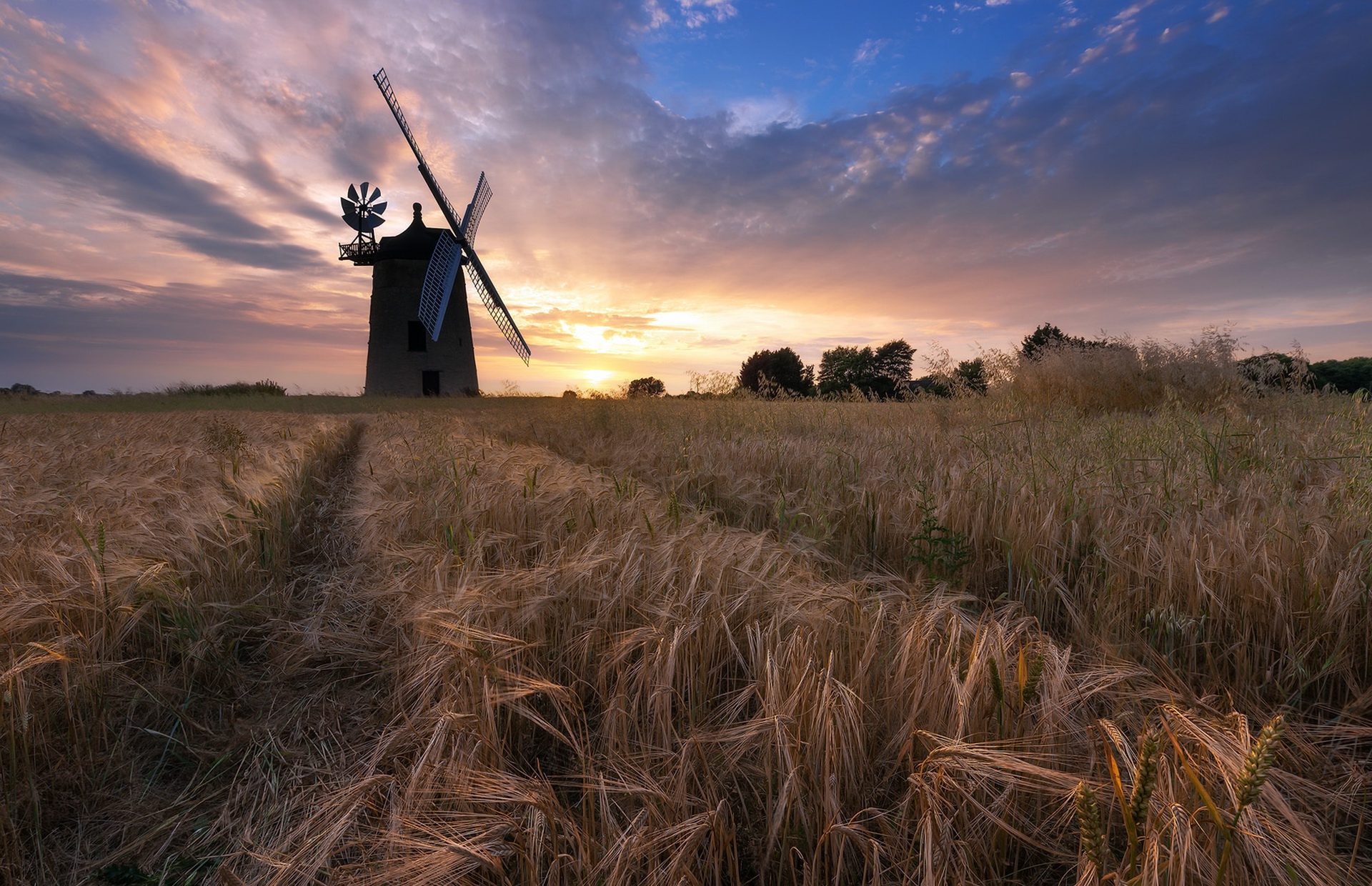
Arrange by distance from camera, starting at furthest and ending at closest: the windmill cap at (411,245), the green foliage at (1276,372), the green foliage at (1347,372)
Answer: the windmill cap at (411,245) → the green foliage at (1347,372) → the green foliage at (1276,372)

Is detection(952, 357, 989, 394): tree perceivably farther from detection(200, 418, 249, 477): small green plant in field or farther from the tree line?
detection(200, 418, 249, 477): small green plant in field

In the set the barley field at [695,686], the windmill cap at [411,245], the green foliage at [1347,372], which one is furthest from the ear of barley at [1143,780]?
the windmill cap at [411,245]

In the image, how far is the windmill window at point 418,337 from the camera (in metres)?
31.0

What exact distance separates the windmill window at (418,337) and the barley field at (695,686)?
29.5 meters

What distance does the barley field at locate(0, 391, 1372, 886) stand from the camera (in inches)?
50.1

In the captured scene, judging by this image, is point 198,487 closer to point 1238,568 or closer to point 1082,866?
point 1082,866

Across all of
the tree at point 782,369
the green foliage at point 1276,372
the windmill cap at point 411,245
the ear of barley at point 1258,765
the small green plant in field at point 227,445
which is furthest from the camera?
the tree at point 782,369

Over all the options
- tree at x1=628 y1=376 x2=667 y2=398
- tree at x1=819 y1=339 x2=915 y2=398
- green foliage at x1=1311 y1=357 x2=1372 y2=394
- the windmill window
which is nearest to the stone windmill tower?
the windmill window

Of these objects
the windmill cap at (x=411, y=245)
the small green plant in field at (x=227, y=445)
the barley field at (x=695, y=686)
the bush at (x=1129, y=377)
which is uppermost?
the windmill cap at (x=411, y=245)

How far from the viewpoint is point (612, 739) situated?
1615 millimetres

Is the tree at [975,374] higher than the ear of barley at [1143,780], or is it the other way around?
the tree at [975,374]

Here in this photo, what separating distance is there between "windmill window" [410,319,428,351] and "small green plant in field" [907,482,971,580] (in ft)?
107

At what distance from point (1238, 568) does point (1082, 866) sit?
199 centimetres

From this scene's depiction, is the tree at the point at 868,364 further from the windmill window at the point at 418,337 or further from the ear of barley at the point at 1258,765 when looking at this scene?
the ear of barley at the point at 1258,765
